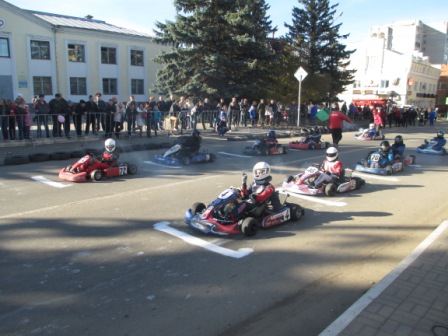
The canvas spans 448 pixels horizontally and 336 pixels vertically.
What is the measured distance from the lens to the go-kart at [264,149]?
49.7ft

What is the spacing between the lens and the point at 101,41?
35.1 m

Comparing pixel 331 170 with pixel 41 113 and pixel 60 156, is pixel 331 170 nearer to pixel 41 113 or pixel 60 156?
pixel 60 156

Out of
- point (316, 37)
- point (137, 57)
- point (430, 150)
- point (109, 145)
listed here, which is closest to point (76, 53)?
point (137, 57)

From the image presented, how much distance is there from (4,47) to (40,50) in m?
2.66

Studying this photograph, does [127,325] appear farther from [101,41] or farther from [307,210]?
[101,41]

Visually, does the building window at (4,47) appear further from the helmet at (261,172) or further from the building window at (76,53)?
the helmet at (261,172)

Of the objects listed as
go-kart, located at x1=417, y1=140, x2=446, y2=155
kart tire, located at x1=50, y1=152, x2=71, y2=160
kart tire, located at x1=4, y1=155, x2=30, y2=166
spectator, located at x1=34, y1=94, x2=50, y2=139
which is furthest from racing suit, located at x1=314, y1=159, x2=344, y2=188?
spectator, located at x1=34, y1=94, x2=50, y2=139

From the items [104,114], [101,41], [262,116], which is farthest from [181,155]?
[101,41]

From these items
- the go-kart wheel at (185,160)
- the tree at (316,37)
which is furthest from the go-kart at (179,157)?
the tree at (316,37)

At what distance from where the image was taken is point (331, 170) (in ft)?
31.8

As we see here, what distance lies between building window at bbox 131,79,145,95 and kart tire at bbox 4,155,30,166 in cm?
2723

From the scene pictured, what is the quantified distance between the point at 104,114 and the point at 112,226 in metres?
11.1

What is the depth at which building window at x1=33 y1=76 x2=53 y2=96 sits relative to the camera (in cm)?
3170

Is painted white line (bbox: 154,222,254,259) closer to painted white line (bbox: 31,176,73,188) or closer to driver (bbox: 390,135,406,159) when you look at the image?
painted white line (bbox: 31,176,73,188)
